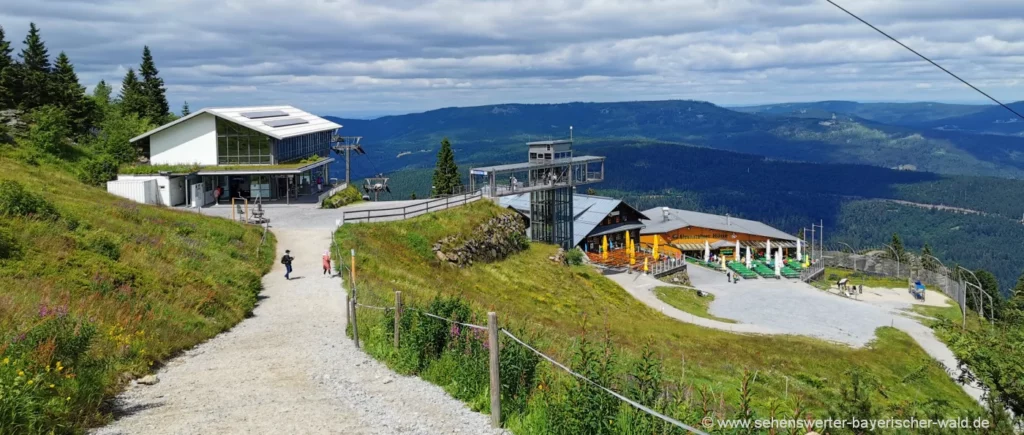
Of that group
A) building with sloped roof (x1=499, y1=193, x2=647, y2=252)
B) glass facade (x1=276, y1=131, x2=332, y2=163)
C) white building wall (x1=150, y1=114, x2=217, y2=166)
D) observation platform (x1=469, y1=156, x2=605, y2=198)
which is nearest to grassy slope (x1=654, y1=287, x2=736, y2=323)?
observation platform (x1=469, y1=156, x2=605, y2=198)

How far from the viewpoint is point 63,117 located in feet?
158

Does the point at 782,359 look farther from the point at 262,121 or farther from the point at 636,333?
the point at 262,121

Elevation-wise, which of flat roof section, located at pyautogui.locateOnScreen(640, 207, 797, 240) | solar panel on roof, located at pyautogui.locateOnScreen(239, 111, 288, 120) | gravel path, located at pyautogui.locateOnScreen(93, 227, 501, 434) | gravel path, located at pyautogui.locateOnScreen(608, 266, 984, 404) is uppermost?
solar panel on roof, located at pyautogui.locateOnScreen(239, 111, 288, 120)

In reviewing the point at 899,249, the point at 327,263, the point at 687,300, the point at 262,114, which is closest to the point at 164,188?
the point at 262,114

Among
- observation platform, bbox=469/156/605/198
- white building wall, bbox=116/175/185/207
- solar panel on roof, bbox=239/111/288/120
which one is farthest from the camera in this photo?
solar panel on roof, bbox=239/111/288/120

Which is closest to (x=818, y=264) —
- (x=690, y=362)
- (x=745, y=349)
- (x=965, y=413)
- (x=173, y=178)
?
(x=745, y=349)

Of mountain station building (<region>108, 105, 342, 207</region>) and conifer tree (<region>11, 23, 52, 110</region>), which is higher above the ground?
conifer tree (<region>11, 23, 52, 110</region>)

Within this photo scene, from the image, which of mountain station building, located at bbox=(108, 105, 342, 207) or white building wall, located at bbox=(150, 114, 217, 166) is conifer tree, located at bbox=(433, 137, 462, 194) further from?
white building wall, located at bbox=(150, 114, 217, 166)

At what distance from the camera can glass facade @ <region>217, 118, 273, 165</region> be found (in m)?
48.3

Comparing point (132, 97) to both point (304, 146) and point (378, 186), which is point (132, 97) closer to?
point (304, 146)

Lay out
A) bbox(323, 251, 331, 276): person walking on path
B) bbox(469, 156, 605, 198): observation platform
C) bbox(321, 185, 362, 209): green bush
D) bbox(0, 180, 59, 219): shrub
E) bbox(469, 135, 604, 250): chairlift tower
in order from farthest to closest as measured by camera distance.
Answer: bbox(469, 135, 604, 250): chairlift tower
bbox(469, 156, 605, 198): observation platform
bbox(321, 185, 362, 209): green bush
bbox(323, 251, 331, 276): person walking on path
bbox(0, 180, 59, 219): shrub

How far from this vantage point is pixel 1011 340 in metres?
15.2

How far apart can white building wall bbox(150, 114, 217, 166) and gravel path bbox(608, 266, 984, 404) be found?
29.5 metres

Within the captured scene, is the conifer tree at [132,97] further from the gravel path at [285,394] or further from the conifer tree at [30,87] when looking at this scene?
the gravel path at [285,394]
